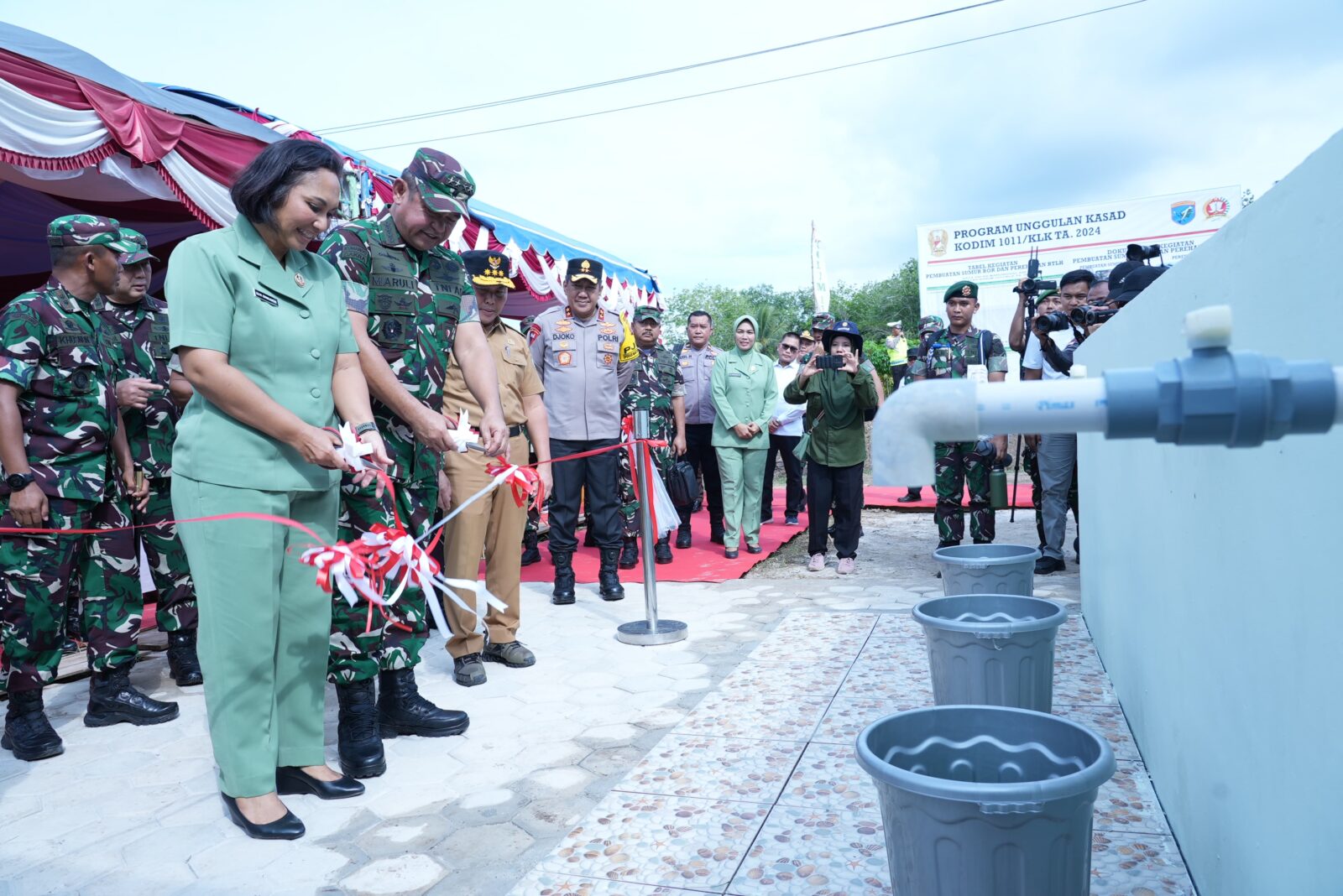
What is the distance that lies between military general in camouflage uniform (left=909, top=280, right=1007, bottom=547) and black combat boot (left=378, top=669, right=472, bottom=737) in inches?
135

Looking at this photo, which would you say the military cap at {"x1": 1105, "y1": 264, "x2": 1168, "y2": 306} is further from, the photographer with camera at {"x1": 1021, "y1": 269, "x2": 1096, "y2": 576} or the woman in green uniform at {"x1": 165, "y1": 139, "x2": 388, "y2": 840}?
the woman in green uniform at {"x1": 165, "y1": 139, "x2": 388, "y2": 840}

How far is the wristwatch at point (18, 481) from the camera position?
3.19 meters

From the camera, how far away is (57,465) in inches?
132

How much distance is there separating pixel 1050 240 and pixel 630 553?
47.5ft

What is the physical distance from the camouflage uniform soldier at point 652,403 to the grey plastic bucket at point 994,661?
442cm

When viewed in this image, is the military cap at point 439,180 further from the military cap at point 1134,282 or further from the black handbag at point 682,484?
the black handbag at point 682,484

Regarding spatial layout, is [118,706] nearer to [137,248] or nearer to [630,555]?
[137,248]

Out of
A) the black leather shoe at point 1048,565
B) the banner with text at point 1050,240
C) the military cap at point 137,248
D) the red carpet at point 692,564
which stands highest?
the banner with text at point 1050,240

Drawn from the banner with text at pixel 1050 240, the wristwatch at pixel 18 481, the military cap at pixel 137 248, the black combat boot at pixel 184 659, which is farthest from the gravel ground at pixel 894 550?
the banner with text at pixel 1050 240

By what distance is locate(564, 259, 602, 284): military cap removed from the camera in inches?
222

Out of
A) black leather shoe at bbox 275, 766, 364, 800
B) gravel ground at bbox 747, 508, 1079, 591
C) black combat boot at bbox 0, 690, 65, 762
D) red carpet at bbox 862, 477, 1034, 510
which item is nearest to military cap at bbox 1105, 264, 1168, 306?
gravel ground at bbox 747, 508, 1079, 591

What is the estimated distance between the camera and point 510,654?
13.6ft

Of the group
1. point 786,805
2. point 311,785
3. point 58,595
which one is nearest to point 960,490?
point 786,805

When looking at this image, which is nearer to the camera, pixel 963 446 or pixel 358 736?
pixel 358 736
